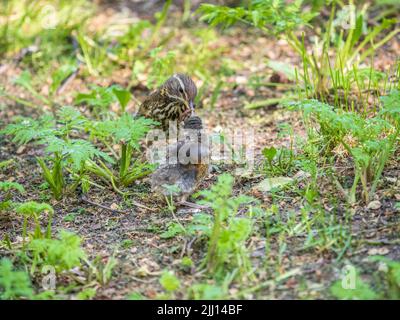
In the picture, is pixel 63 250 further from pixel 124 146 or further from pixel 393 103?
pixel 393 103

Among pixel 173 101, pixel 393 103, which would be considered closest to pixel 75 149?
pixel 173 101

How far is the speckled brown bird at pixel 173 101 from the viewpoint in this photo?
5.99 m

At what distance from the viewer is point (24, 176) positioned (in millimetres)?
5867

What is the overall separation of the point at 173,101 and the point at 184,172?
120 centimetres

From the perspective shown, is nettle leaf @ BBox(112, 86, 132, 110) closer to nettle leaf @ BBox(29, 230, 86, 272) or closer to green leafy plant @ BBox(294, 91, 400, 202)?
green leafy plant @ BBox(294, 91, 400, 202)

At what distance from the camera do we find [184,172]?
5062 mm

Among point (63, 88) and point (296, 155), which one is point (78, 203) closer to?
point (296, 155)

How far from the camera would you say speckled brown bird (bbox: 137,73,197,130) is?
19.6 feet

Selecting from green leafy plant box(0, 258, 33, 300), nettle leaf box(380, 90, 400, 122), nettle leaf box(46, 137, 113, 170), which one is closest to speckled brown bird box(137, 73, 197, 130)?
nettle leaf box(46, 137, 113, 170)

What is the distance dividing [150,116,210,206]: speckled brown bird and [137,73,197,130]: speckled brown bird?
869mm

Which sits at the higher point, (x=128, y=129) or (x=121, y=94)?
(x=121, y=94)

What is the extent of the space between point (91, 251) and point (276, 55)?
426 cm

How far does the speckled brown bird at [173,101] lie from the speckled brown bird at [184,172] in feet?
2.85
